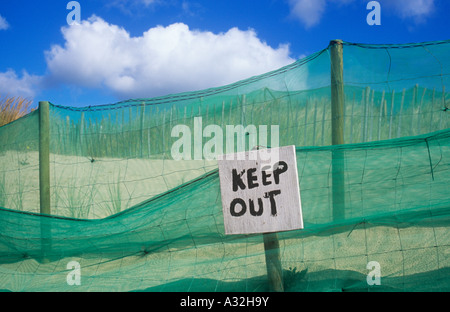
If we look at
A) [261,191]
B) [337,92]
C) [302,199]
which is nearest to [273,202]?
[261,191]

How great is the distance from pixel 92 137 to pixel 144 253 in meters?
2.07

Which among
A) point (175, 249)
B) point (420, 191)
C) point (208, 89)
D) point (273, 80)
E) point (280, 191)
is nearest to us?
point (280, 191)

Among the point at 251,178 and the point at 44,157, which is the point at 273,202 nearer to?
the point at 251,178

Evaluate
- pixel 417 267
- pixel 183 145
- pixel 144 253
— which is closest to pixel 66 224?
pixel 144 253

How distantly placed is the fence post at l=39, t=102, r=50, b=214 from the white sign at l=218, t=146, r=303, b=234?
2.77m

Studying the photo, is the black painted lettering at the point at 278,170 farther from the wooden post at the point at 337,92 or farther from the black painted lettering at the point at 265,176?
the wooden post at the point at 337,92

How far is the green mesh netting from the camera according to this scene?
270 cm

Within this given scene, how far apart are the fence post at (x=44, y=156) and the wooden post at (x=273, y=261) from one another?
9.35 feet

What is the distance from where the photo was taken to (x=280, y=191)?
2.50 meters

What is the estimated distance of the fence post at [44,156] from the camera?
4.57 meters

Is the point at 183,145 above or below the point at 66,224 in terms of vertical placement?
above

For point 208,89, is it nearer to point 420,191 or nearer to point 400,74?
point 400,74

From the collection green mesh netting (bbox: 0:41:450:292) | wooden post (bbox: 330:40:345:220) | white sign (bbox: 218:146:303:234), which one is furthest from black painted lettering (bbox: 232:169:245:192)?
wooden post (bbox: 330:40:345:220)

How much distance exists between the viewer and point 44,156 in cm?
467
